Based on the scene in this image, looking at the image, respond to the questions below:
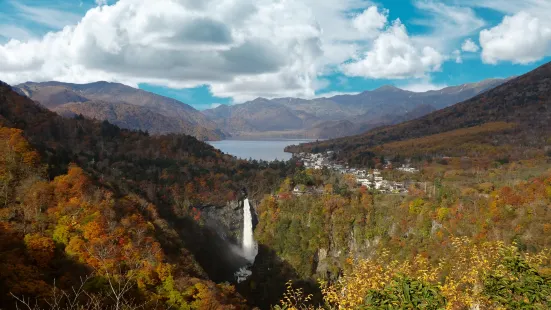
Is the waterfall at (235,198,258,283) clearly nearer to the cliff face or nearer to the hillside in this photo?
the cliff face

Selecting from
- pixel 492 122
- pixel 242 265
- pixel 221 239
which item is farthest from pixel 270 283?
pixel 492 122

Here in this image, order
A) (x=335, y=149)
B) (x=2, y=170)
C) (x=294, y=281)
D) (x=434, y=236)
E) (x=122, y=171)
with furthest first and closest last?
(x=335, y=149) → (x=122, y=171) → (x=294, y=281) → (x=434, y=236) → (x=2, y=170)

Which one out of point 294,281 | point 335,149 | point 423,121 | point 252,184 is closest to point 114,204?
point 294,281

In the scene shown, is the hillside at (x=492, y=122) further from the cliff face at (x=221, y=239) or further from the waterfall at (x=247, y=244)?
the cliff face at (x=221, y=239)

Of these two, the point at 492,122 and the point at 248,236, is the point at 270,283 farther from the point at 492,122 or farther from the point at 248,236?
the point at 492,122

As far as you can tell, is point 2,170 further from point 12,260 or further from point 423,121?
point 423,121

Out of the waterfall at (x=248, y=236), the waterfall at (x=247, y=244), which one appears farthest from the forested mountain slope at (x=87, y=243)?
the waterfall at (x=248, y=236)
